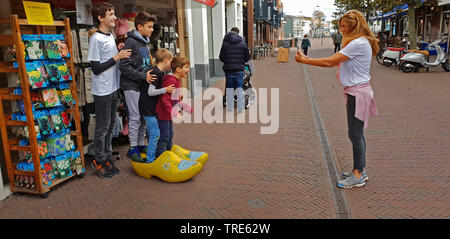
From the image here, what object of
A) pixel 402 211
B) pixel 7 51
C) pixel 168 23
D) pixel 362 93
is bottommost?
pixel 402 211

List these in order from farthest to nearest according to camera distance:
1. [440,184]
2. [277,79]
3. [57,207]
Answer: [277,79], [440,184], [57,207]

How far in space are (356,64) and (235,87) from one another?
460 cm

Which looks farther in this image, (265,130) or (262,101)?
(262,101)

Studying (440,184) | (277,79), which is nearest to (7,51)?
(440,184)

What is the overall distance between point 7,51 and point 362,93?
3.76 m

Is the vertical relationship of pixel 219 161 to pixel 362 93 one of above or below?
below

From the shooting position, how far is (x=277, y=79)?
14.6 m

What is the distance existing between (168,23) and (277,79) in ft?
20.9

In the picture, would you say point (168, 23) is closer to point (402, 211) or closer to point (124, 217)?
point (124, 217)

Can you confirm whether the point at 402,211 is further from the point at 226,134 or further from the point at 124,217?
the point at 226,134

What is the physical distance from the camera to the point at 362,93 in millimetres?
3904

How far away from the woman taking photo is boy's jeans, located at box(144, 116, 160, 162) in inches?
74.6

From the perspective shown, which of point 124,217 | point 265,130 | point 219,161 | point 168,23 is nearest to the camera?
point 124,217

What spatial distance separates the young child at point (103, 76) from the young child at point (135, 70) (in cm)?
15
